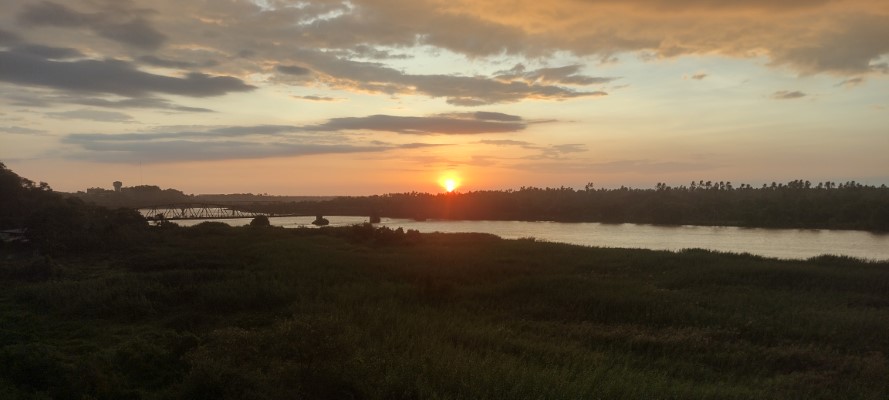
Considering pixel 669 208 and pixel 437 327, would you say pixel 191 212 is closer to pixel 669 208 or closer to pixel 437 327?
pixel 669 208

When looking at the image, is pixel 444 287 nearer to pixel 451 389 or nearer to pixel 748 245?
pixel 451 389

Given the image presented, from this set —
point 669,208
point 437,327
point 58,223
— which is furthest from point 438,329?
point 669,208

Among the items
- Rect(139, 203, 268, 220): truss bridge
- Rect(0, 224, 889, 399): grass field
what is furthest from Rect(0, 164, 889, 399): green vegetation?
Rect(139, 203, 268, 220): truss bridge

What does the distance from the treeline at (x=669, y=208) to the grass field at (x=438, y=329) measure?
6651cm

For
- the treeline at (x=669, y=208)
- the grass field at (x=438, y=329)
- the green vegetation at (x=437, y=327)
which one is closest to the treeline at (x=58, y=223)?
the green vegetation at (x=437, y=327)

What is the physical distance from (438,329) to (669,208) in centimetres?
10203

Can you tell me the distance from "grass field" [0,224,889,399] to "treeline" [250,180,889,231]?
6651cm

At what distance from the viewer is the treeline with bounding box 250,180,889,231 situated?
8912 centimetres

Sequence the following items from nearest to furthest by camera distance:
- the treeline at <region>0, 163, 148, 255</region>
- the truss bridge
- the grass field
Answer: the grass field → the treeline at <region>0, 163, 148, 255</region> → the truss bridge

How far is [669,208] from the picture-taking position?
10775 cm

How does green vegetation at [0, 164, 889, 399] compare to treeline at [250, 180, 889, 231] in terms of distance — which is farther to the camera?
treeline at [250, 180, 889, 231]

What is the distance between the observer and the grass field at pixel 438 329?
1077cm

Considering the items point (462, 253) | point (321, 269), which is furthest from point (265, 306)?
point (462, 253)

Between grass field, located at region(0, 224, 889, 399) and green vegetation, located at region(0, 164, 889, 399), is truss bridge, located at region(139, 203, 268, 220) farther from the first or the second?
grass field, located at region(0, 224, 889, 399)
